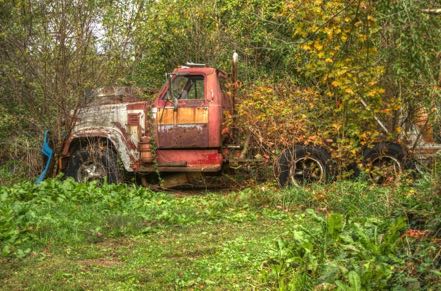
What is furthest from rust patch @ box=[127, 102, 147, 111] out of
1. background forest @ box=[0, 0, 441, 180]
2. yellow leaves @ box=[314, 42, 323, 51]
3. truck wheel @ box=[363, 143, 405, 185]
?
truck wheel @ box=[363, 143, 405, 185]

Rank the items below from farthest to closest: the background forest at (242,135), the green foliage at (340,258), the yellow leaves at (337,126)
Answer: the yellow leaves at (337,126) → the background forest at (242,135) → the green foliage at (340,258)

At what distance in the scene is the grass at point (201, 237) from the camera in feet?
16.4

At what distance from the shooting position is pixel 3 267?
Answer: 571 centimetres

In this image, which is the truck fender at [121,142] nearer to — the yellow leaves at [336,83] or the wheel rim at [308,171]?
the wheel rim at [308,171]

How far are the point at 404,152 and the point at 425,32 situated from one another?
19.5ft

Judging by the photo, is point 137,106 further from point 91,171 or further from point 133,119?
point 91,171

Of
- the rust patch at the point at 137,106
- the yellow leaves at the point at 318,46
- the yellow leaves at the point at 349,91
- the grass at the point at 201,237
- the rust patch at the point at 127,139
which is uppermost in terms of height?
the yellow leaves at the point at 318,46

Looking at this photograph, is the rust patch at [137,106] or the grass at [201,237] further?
the rust patch at [137,106]

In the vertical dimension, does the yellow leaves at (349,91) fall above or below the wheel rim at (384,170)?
above

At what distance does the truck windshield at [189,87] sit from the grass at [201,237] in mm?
2565

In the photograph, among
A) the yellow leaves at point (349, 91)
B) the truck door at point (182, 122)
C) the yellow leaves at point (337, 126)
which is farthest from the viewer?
the truck door at point (182, 122)

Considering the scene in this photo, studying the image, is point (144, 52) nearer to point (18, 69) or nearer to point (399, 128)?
point (18, 69)

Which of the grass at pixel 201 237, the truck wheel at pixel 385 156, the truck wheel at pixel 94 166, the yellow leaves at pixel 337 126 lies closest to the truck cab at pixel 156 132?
the truck wheel at pixel 94 166

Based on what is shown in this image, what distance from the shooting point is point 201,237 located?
6883 mm
